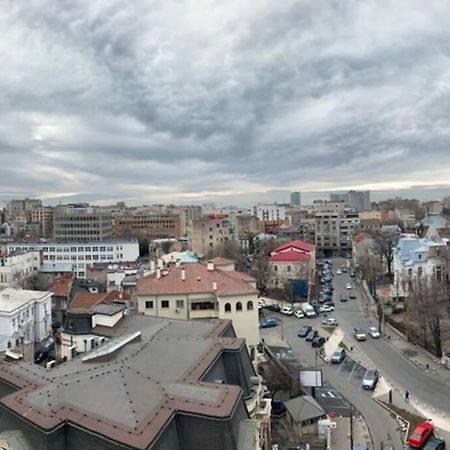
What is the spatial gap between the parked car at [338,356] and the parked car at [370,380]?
3997 mm

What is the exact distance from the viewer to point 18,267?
74438 millimetres

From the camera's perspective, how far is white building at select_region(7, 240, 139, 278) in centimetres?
8856

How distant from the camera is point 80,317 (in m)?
29.5

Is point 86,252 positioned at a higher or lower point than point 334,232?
lower

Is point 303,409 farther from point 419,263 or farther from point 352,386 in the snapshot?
point 419,263

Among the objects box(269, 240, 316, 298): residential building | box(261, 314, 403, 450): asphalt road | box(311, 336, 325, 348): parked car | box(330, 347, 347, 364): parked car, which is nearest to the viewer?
box(261, 314, 403, 450): asphalt road

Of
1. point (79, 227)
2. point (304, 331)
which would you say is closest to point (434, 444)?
point (304, 331)

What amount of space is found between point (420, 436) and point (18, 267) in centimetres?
6328

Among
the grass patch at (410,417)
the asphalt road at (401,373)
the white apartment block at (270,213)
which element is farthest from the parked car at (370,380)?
the white apartment block at (270,213)

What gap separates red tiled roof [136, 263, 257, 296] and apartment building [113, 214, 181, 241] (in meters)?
102

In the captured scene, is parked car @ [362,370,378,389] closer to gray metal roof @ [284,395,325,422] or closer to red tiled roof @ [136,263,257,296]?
gray metal roof @ [284,395,325,422]

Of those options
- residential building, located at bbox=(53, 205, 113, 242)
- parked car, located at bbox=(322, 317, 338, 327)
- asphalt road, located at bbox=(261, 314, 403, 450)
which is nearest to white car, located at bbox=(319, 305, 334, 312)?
parked car, located at bbox=(322, 317, 338, 327)

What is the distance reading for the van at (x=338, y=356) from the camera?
131 feet

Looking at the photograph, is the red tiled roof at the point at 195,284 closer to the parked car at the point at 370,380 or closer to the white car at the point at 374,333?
the parked car at the point at 370,380
